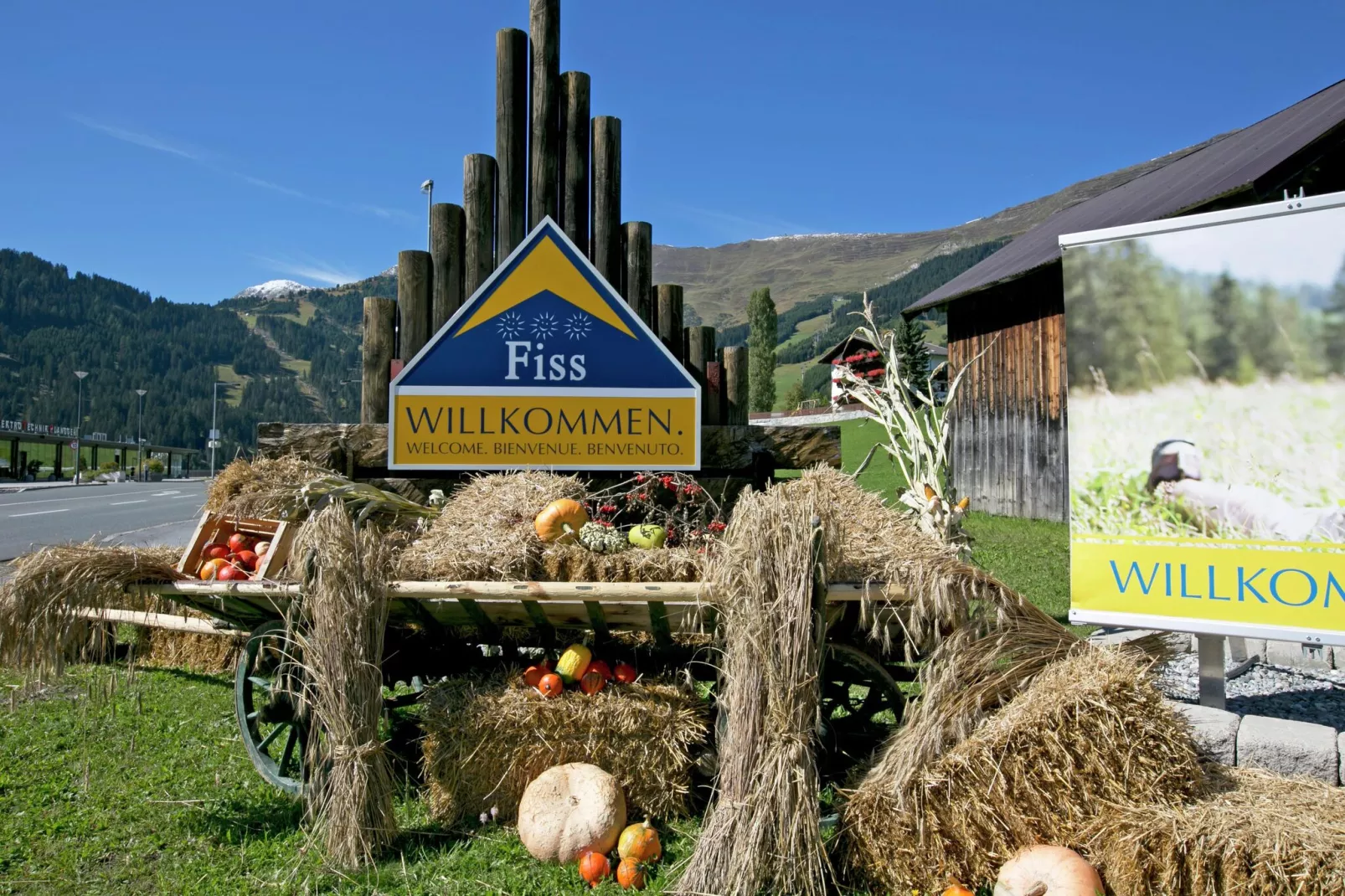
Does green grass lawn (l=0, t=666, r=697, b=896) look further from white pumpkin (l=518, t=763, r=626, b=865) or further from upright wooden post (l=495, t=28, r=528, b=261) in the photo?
upright wooden post (l=495, t=28, r=528, b=261)

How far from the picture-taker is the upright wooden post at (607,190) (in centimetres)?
566

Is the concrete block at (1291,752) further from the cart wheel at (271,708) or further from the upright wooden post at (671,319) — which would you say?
the cart wheel at (271,708)

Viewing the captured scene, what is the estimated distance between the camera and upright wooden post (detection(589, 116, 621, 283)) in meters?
5.66

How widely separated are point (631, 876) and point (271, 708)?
194 centimetres

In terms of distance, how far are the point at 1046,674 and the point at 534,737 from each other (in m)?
2.11

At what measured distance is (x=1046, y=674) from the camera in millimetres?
3432

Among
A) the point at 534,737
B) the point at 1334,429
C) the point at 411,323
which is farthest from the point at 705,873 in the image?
the point at 411,323

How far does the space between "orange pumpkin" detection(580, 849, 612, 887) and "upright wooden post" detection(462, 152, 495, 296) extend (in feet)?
11.1

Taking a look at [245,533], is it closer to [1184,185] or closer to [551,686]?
[551,686]

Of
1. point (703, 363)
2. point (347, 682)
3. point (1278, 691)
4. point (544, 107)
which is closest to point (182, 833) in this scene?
point (347, 682)

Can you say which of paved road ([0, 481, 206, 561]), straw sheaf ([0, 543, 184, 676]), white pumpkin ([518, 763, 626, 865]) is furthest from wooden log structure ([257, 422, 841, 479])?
paved road ([0, 481, 206, 561])

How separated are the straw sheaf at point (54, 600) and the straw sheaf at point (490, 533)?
1263mm

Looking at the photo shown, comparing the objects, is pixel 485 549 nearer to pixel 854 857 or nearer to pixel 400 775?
pixel 400 775

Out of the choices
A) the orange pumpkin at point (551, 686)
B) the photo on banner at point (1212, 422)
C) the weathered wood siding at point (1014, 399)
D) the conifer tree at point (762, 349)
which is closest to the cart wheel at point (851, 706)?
the photo on banner at point (1212, 422)
